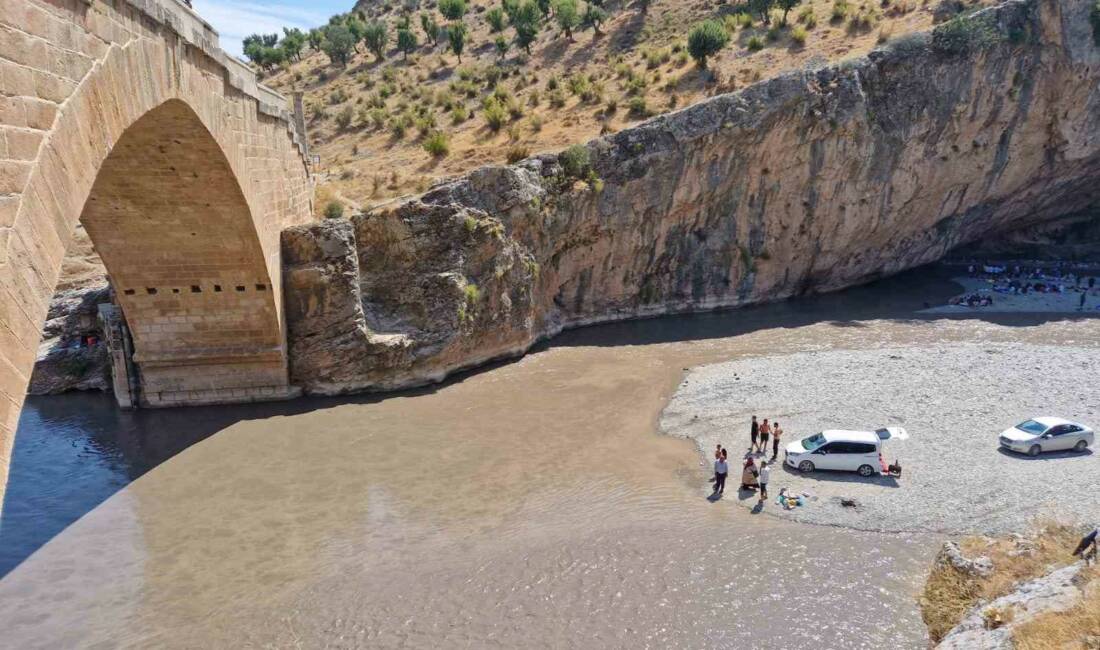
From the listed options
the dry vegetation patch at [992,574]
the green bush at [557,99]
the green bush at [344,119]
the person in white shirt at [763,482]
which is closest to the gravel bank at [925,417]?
the person in white shirt at [763,482]

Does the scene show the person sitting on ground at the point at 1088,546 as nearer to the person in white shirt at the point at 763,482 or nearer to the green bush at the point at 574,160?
the person in white shirt at the point at 763,482

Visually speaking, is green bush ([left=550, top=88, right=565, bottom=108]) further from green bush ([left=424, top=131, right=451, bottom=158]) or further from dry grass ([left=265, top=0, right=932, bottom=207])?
green bush ([left=424, top=131, right=451, bottom=158])

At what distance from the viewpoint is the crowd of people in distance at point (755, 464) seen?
14297 millimetres

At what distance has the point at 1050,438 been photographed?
1486 cm

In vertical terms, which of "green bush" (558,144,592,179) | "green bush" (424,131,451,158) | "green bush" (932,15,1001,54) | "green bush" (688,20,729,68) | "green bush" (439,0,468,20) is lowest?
"green bush" (558,144,592,179)

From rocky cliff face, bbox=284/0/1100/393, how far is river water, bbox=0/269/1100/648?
616 cm

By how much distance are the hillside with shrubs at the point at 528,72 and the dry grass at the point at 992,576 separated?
20519 millimetres

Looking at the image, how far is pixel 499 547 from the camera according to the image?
1287 centimetres

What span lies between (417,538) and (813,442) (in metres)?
9.46

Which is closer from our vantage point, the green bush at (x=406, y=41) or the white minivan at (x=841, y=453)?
the white minivan at (x=841, y=453)

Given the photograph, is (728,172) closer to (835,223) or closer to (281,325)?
(835,223)

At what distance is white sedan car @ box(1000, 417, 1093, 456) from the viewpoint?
14.8 metres

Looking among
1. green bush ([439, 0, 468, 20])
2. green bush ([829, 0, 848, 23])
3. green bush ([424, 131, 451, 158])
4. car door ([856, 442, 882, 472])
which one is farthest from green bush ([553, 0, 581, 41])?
car door ([856, 442, 882, 472])

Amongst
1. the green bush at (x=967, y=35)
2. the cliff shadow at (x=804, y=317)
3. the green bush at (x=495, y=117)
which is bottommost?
the cliff shadow at (x=804, y=317)
